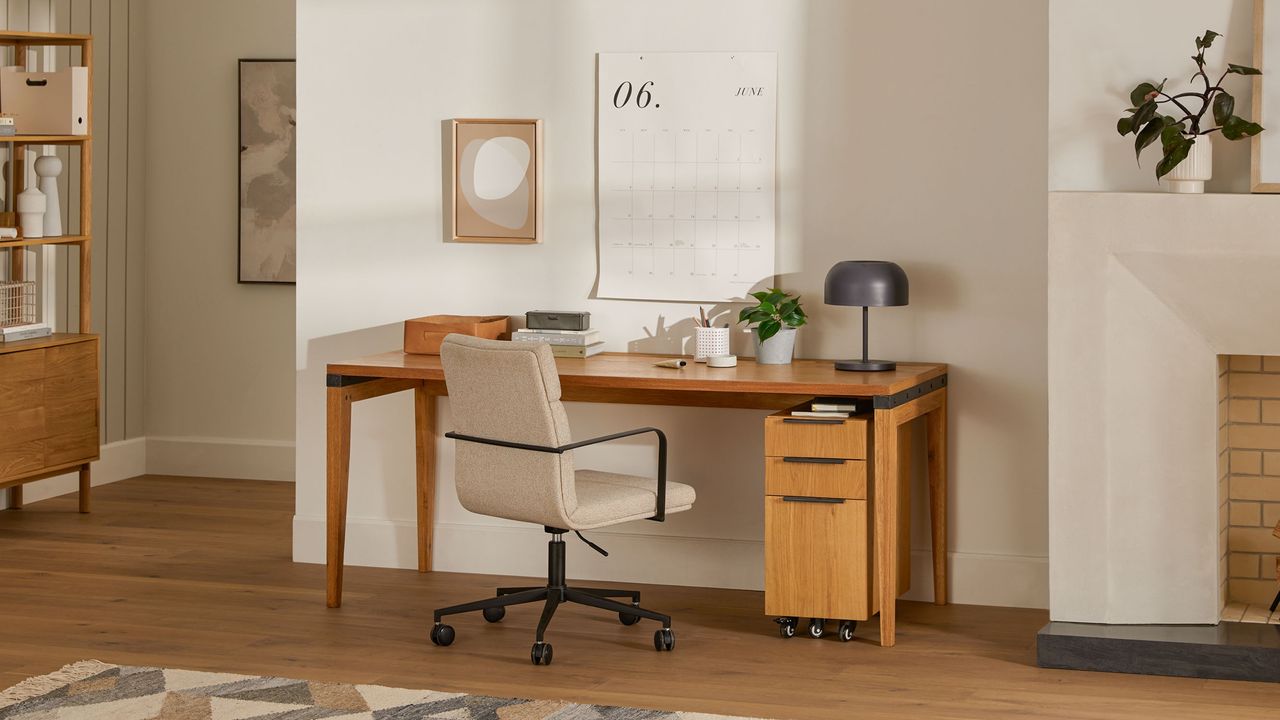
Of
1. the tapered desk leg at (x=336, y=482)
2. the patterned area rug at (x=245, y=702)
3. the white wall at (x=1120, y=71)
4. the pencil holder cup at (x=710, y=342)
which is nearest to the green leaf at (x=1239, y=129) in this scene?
the white wall at (x=1120, y=71)

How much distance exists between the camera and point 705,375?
4477 mm

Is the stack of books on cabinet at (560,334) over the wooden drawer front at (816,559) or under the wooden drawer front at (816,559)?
over

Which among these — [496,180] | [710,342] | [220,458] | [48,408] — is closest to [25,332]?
[48,408]

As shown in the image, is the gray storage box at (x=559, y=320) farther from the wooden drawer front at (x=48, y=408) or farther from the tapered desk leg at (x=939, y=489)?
the wooden drawer front at (x=48, y=408)

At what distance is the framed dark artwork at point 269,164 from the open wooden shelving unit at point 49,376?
0.84 metres

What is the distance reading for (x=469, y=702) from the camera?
3717 millimetres

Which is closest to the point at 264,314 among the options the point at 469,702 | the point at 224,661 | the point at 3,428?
the point at 3,428

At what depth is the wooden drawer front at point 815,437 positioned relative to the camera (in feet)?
14.1

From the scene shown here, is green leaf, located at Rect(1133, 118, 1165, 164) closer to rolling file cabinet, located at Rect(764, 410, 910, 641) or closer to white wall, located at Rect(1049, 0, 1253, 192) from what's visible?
white wall, located at Rect(1049, 0, 1253, 192)

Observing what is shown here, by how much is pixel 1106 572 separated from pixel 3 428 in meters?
4.09

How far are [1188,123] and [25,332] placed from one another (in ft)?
14.6

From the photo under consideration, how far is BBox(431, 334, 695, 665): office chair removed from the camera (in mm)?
4074

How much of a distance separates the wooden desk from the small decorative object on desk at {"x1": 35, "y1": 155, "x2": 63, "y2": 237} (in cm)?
197

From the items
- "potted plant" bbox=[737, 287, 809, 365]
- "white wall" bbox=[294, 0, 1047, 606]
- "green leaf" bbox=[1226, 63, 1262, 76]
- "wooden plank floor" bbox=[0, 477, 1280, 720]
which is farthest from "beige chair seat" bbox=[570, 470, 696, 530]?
"green leaf" bbox=[1226, 63, 1262, 76]
